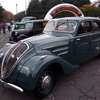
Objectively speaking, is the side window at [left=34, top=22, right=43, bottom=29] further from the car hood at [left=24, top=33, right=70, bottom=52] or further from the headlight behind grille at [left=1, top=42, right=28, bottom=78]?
the headlight behind grille at [left=1, top=42, right=28, bottom=78]

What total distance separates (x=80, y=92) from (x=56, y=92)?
0.57 m

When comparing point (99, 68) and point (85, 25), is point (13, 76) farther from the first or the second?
point (99, 68)

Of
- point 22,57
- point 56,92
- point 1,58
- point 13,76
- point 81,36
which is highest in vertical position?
point 81,36

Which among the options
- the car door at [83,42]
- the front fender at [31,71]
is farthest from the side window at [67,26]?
the front fender at [31,71]

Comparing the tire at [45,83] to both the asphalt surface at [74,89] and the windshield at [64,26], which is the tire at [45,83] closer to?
the asphalt surface at [74,89]

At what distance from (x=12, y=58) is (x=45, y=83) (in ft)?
2.97

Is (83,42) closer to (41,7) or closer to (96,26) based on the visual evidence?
(96,26)

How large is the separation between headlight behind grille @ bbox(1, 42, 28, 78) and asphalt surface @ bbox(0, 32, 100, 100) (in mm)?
580

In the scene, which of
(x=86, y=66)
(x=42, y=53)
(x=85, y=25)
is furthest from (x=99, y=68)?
(x=42, y=53)

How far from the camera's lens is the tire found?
2.18m

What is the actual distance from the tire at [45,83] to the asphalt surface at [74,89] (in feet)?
0.48

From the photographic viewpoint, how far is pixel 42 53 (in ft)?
7.50

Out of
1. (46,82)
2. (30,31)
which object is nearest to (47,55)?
(46,82)

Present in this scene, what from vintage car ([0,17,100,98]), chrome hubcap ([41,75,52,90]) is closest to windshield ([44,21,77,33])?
vintage car ([0,17,100,98])
